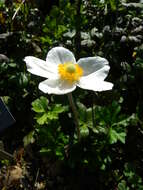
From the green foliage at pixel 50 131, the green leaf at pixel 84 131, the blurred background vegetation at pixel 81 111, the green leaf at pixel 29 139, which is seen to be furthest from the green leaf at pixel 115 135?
the green leaf at pixel 29 139

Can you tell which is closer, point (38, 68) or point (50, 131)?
point (38, 68)

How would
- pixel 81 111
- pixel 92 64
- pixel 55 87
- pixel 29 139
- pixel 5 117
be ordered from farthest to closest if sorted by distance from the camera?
pixel 29 139 → pixel 81 111 → pixel 92 64 → pixel 55 87 → pixel 5 117

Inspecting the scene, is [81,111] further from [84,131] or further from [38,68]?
[38,68]

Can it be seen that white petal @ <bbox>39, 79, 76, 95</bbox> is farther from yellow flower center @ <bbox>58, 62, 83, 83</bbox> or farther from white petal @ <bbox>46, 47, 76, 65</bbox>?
white petal @ <bbox>46, 47, 76, 65</bbox>

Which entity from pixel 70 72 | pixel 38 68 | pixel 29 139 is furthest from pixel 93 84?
pixel 29 139

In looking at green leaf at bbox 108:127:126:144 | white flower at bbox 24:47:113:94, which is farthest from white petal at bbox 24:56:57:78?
green leaf at bbox 108:127:126:144

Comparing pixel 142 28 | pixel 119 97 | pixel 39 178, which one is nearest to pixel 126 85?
pixel 119 97

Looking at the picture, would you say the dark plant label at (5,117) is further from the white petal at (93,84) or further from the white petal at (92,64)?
the white petal at (92,64)
